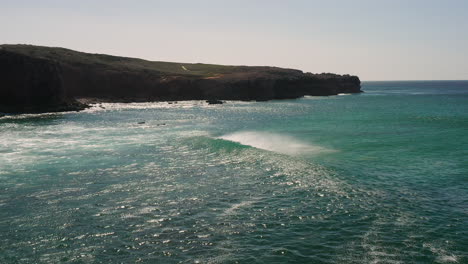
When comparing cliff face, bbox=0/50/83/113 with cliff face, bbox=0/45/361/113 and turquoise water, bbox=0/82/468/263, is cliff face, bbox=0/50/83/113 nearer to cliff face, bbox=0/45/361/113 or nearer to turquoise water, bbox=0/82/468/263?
cliff face, bbox=0/45/361/113

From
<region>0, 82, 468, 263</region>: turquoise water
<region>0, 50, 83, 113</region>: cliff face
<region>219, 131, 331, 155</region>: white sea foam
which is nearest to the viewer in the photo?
<region>0, 82, 468, 263</region>: turquoise water

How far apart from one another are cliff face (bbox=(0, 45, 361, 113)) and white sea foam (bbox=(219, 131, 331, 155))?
57780 mm

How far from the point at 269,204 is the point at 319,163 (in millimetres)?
12443

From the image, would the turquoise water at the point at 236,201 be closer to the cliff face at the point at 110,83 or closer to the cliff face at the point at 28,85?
the cliff face at the point at 28,85

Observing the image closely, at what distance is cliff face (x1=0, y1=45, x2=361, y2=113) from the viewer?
92.4m

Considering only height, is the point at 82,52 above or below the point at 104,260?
above

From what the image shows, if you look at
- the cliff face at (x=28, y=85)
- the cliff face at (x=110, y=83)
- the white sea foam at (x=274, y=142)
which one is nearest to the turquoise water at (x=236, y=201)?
the white sea foam at (x=274, y=142)

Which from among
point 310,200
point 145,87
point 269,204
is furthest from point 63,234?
point 145,87

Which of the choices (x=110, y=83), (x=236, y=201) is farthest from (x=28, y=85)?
(x=236, y=201)

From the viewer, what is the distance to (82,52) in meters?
164

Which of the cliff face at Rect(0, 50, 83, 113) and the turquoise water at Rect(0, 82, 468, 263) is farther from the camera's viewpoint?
the cliff face at Rect(0, 50, 83, 113)

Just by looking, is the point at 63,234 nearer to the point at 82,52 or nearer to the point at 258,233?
the point at 258,233

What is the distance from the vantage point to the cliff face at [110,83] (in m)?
92.4

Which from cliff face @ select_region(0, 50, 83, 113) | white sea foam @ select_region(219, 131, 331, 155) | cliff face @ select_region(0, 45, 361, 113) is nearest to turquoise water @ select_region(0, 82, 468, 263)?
white sea foam @ select_region(219, 131, 331, 155)
